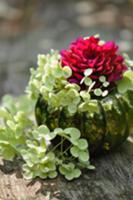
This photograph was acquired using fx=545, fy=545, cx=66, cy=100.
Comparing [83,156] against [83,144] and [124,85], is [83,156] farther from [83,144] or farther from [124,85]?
[124,85]

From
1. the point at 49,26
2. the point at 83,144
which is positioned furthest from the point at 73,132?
the point at 49,26

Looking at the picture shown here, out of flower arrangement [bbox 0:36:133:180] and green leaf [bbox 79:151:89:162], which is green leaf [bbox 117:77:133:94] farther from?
green leaf [bbox 79:151:89:162]

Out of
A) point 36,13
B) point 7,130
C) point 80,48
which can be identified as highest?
point 36,13

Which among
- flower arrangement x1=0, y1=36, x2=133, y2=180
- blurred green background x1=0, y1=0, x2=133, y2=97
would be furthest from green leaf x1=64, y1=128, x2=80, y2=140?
blurred green background x1=0, y1=0, x2=133, y2=97

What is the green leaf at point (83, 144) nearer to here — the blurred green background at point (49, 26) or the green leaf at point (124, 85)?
the green leaf at point (124, 85)

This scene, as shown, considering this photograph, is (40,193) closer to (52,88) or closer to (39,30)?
(52,88)

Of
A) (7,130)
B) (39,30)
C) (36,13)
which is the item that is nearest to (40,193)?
(7,130)
